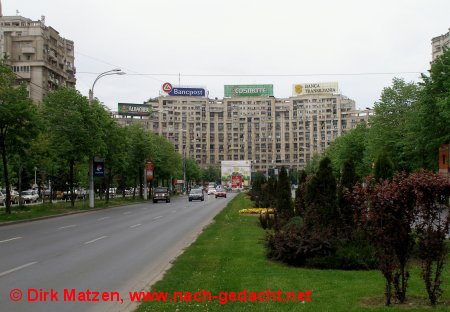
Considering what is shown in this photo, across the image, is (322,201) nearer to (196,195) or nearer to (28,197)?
(196,195)

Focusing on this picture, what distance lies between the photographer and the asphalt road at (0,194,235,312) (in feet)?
29.8

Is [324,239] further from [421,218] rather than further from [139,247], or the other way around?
[139,247]

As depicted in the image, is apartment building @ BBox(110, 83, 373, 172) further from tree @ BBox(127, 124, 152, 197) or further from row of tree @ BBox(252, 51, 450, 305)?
row of tree @ BBox(252, 51, 450, 305)

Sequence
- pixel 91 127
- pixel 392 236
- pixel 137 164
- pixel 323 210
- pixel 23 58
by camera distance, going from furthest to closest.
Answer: pixel 23 58, pixel 137 164, pixel 91 127, pixel 323 210, pixel 392 236

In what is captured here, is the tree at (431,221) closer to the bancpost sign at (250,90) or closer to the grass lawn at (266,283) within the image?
the grass lawn at (266,283)

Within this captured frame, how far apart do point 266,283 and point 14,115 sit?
928 inches

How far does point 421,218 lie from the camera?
7938mm

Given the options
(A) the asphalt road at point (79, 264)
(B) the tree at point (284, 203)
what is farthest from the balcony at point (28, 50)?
(B) the tree at point (284, 203)

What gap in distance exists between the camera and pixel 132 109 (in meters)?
147

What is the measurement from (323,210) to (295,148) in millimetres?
154505

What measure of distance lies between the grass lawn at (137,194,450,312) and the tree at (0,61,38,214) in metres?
18.2

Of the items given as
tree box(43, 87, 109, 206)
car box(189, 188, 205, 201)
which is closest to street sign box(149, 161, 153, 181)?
car box(189, 188, 205, 201)

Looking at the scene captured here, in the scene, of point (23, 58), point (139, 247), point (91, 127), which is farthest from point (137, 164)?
point (139, 247)

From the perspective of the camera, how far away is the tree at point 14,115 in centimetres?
2916
